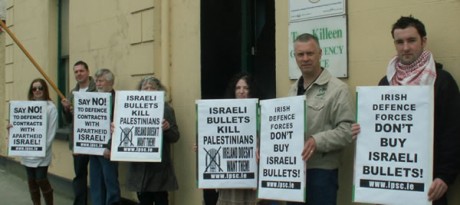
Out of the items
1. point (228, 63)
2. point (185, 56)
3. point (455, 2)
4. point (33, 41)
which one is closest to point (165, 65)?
point (185, 56)

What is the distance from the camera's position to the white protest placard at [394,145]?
302cm

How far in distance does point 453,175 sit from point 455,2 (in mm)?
1212

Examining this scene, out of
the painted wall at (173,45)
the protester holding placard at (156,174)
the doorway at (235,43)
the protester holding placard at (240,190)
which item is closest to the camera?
the painted wall at (173,45)

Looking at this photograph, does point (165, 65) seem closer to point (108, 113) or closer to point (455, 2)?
point (108, 113)

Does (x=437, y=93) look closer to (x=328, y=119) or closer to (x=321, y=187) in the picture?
(x=328, y=119)

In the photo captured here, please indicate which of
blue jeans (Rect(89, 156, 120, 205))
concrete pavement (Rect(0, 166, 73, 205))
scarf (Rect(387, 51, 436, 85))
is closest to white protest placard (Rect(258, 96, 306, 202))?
scarf (Rect(387, 51, 436, 85))

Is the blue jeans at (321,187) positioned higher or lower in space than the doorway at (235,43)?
lower

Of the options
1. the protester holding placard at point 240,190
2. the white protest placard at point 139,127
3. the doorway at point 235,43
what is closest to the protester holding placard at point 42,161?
the white protest placard at point 139,127

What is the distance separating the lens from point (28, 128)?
6.43 m

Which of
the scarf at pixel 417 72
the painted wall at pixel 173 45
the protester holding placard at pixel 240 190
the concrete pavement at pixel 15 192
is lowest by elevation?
the concrete pavement at pixel 15 192

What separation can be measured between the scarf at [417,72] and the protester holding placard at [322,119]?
1.27 feet

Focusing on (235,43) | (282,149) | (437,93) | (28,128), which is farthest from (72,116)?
(437,93)

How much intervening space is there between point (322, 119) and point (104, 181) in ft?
11.2

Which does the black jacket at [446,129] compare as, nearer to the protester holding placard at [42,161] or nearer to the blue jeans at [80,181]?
the blue jeans at [80,181]
